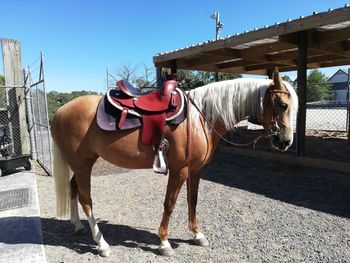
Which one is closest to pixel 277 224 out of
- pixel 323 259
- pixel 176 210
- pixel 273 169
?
pixel 323 259

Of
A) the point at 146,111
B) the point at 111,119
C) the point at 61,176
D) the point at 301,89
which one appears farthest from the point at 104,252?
the point at 301,89

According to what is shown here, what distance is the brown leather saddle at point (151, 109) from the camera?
2627mm

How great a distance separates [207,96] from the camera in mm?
2752

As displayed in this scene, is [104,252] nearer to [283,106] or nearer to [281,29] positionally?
[283,106]

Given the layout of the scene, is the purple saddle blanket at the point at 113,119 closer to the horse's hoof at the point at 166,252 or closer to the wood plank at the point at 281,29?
the horse's hoof at the point at 166,252

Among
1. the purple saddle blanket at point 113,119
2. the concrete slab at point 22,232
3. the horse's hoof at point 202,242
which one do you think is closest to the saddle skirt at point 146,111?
the purple saddle blanket at point 113,119

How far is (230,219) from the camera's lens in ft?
11.6

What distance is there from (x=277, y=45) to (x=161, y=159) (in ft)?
17.0

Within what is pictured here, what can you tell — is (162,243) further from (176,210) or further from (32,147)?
(32,147)

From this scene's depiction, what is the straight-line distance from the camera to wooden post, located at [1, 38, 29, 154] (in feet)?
Result: 21.1

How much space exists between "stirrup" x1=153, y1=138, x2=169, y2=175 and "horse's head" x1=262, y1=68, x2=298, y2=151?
915 mm

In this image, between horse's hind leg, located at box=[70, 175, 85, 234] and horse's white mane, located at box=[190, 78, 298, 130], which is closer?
horse's white mane, located at box=[190, 78, 298, 130]

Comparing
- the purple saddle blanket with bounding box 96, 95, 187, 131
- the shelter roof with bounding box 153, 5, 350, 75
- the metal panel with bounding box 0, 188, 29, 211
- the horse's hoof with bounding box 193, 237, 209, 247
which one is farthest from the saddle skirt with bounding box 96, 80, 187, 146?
the shelter roof with bounding box 153, 5, 350, 75

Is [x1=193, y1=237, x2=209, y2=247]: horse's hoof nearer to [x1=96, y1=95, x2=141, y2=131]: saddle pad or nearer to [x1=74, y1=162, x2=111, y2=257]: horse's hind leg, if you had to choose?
[x1=74, y1=162, x2=111, y2=257]: horse's hind leg
